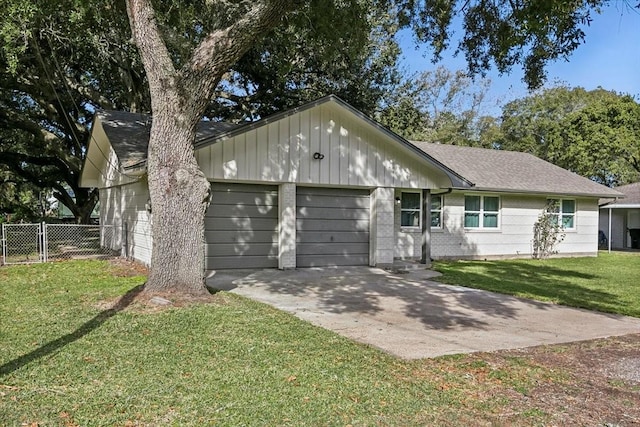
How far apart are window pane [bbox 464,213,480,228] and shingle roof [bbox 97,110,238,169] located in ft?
27.8

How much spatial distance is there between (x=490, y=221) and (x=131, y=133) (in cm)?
1219

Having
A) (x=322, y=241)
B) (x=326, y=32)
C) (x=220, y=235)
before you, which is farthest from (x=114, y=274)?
(x=326, y=32)

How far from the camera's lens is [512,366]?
499 centimetres

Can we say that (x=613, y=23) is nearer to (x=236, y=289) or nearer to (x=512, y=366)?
(x=512, y=366)

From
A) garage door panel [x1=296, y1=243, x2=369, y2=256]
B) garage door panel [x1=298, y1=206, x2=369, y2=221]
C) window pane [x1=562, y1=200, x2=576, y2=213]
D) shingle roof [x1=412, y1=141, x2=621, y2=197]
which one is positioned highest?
shingle roof [x1=412, y1=141, x2=621, y2=197]

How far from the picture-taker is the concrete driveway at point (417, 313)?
19.9 feet

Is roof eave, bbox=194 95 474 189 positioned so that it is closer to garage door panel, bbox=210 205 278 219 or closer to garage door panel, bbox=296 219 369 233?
garage door panel, bbox=210 205 278 219

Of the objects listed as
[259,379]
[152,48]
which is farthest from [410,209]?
[259,379]

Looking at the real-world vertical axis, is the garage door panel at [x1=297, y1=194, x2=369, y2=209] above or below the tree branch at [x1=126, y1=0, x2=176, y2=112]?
below

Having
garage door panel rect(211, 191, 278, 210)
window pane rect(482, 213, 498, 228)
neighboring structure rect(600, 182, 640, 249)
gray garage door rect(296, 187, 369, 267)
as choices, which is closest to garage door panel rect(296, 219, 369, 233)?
gray garage door rect(296, 187, 369, 267)

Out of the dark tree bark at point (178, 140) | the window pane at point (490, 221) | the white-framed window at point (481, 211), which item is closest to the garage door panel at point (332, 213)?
the dark tree bark at point (178, 140)

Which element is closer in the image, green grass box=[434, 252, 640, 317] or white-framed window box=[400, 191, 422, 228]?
green grass box=[434, 252, 640, 317]

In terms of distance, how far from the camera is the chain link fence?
13.5 metres

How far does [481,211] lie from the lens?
17.2 m
